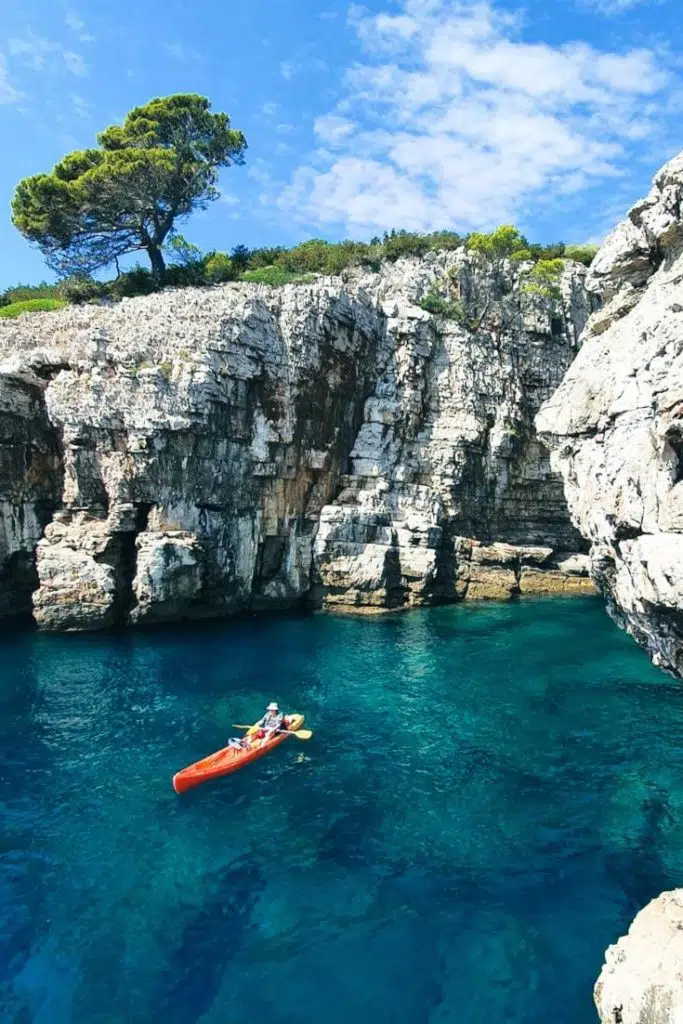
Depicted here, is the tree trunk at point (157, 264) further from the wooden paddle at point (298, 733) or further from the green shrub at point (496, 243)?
the wooden paddle at point (298, 733)

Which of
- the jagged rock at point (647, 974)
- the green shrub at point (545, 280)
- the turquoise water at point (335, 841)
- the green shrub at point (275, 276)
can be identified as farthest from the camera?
the green shrub at point (275, 276)

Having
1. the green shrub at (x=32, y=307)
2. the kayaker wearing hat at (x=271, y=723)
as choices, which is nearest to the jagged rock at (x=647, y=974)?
the kayaker wearing hat at (x=271, y=723)

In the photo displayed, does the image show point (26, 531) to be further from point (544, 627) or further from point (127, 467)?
point (544, 627)

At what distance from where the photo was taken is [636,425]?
13.6 m

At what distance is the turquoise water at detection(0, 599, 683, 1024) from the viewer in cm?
1069

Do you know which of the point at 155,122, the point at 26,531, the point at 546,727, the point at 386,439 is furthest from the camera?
the point at 155,122

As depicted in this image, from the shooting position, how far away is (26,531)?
32.1 metres

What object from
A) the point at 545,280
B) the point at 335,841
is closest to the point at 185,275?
the point at 545,280

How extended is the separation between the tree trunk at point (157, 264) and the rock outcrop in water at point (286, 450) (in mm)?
9872

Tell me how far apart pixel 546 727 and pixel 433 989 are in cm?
1097

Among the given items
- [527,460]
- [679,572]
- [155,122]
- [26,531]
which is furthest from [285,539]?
[155,122]

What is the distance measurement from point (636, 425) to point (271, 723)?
13.2 m

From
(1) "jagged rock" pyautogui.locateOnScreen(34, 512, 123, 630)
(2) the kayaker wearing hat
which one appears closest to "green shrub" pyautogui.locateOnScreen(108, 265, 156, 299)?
(1) "jagged rock" pyautogui.locateOnScreen(34, 512, 123, 630)

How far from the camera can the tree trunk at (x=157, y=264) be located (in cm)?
4638
